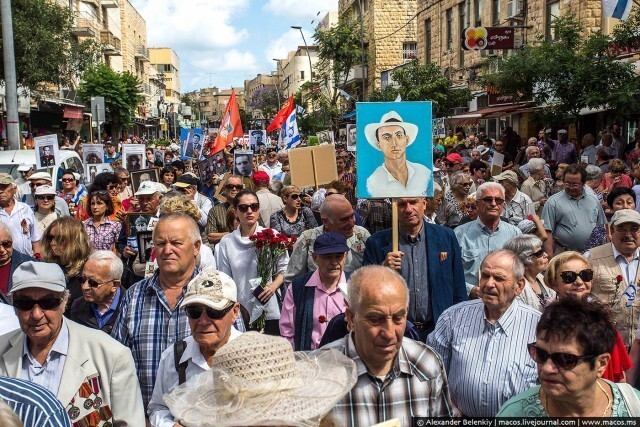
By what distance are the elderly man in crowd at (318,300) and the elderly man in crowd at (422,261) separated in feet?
1.34

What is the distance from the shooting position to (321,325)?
201 inches

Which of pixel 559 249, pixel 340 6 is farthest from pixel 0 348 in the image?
pixel 340 6

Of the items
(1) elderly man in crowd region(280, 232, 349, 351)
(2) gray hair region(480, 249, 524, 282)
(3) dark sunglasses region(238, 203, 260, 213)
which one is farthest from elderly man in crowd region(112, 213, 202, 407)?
(3) dark sunglasses region(238, 203, 260, 213)

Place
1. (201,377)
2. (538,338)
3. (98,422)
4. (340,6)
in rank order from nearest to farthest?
(201,377) < (538,338) < (98,422) < (340,6)

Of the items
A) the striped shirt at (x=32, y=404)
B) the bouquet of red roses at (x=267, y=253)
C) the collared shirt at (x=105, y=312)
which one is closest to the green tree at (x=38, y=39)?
the bouquet of red roses at (x=267, y=253)

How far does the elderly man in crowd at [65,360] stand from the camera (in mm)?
3699

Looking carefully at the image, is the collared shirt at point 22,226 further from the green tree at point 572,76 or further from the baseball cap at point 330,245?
the green tree at point 572,76

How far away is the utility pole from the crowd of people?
11.6 metres

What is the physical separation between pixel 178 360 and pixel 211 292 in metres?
0.39

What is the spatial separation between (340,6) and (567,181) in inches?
2312

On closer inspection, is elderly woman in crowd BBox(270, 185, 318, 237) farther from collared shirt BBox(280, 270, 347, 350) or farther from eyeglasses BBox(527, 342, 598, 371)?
eyeglasses BBox(527, 342, 598, 371)

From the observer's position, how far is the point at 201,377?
2.78 metres

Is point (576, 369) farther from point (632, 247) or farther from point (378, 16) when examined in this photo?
A: point (378, 16)

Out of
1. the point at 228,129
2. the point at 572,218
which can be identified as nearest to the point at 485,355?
the point at 572,218
